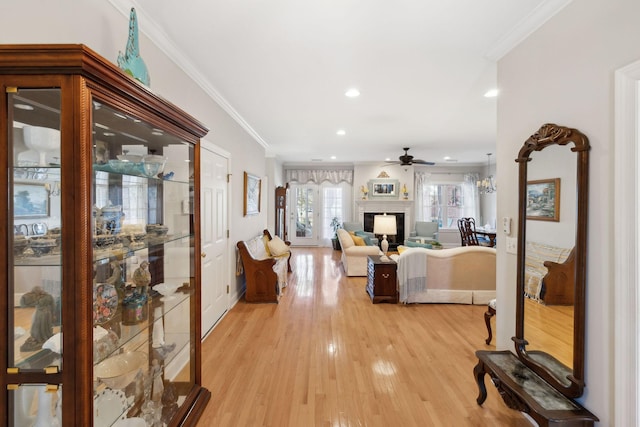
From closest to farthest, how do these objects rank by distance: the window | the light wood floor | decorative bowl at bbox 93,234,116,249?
decorative bowl at bbox 93,234,116,249 → the light wood floor → the window

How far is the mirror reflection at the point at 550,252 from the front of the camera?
5.21 ft

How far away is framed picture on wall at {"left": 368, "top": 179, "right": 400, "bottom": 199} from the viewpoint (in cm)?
864

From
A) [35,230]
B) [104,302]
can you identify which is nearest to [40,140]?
[35,230]

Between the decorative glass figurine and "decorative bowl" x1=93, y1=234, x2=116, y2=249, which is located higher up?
the decorative glass figurine

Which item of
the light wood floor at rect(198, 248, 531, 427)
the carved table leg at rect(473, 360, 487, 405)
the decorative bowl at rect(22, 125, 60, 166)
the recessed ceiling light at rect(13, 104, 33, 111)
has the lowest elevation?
the light wood floor at rect(198, 248, 531, 427)

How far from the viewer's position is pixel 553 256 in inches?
67.0

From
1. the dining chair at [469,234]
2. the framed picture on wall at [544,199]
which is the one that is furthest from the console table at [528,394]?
the dining chair at [469,234]

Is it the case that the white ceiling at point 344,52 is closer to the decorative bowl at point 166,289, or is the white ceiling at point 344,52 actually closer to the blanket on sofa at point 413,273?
the decorative bowl at point 166,289

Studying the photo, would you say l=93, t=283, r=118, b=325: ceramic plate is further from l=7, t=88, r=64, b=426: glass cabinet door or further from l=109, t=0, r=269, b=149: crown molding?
l=109, t=0, r=269, b=149: crown molding

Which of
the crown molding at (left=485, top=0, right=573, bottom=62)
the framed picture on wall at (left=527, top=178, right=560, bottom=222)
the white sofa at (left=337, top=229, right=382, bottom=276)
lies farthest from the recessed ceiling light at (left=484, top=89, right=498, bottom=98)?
the white sofa at (left=337, top=229, right=382, bottom=276)

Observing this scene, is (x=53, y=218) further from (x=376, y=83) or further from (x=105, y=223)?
(x=376, y=83)

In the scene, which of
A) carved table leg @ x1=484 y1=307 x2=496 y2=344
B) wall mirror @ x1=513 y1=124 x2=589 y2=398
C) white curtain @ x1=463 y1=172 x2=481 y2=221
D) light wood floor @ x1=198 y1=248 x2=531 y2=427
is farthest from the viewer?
white curtain @ x1=463 y1=172 x2=481 y2=221

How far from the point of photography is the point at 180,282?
1.85 meters

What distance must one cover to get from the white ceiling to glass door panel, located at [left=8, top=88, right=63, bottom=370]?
1156mm
